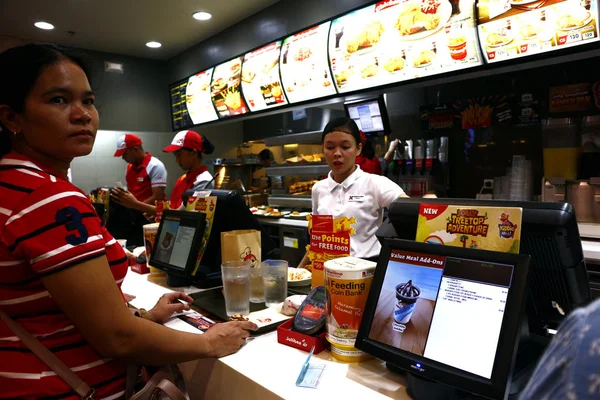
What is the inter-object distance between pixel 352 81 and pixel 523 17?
1368mm

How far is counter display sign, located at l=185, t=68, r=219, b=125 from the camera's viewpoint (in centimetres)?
517

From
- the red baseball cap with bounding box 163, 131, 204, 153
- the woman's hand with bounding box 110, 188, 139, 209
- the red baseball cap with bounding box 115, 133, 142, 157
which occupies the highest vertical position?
the red baseball cap with bounding box 115, 133, 142, 157

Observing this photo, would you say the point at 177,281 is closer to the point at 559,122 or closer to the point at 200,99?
the point at 559,122

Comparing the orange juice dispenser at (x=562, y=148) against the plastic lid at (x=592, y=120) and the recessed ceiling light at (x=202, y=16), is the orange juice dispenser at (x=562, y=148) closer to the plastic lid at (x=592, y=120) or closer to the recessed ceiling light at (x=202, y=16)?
the plastic lid at (x=592, y=120)

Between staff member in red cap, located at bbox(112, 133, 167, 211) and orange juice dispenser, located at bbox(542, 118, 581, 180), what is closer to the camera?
orange juice dispenser, located at bbox(542, 118, 581, 180)

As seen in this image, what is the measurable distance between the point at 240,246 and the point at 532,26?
7.34 ft

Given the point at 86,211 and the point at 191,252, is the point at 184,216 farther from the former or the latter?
the point at 86,211

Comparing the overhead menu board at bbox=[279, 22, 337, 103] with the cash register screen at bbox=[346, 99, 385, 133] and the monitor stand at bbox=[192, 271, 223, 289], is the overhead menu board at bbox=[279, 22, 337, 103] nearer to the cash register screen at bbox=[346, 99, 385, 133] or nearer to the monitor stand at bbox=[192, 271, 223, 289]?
the cash register screen at bbox=[346, 99, 385, 133]

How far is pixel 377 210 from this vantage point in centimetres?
249

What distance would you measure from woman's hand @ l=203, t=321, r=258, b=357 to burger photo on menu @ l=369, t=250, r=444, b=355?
39 centimetres

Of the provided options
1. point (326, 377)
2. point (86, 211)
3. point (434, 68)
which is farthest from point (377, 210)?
point (86, 211)

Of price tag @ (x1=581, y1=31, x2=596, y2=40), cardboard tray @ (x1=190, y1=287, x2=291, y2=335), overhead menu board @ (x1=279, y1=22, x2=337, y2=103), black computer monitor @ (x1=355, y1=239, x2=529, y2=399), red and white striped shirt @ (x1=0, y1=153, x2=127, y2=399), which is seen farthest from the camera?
overhead menu board @ (x1=279, y1=22, x2=337, y2=103)

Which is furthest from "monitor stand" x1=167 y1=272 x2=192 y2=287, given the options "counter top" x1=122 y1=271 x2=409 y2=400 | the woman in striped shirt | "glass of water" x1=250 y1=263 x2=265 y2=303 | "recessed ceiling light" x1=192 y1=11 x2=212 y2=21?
"recessed ceiling light" x1=192 y1=11 x2=212 y2=21

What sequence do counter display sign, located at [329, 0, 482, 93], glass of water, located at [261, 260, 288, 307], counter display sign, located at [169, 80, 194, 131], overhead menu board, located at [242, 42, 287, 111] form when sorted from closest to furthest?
glass of water, located at [261, 260, 288, 307], counter display sign, located at [329, 0, 482, 93], overhead menu board, located at [242, 42, 287, 111], counter display sign, located at [169, 80, 194, 131]
